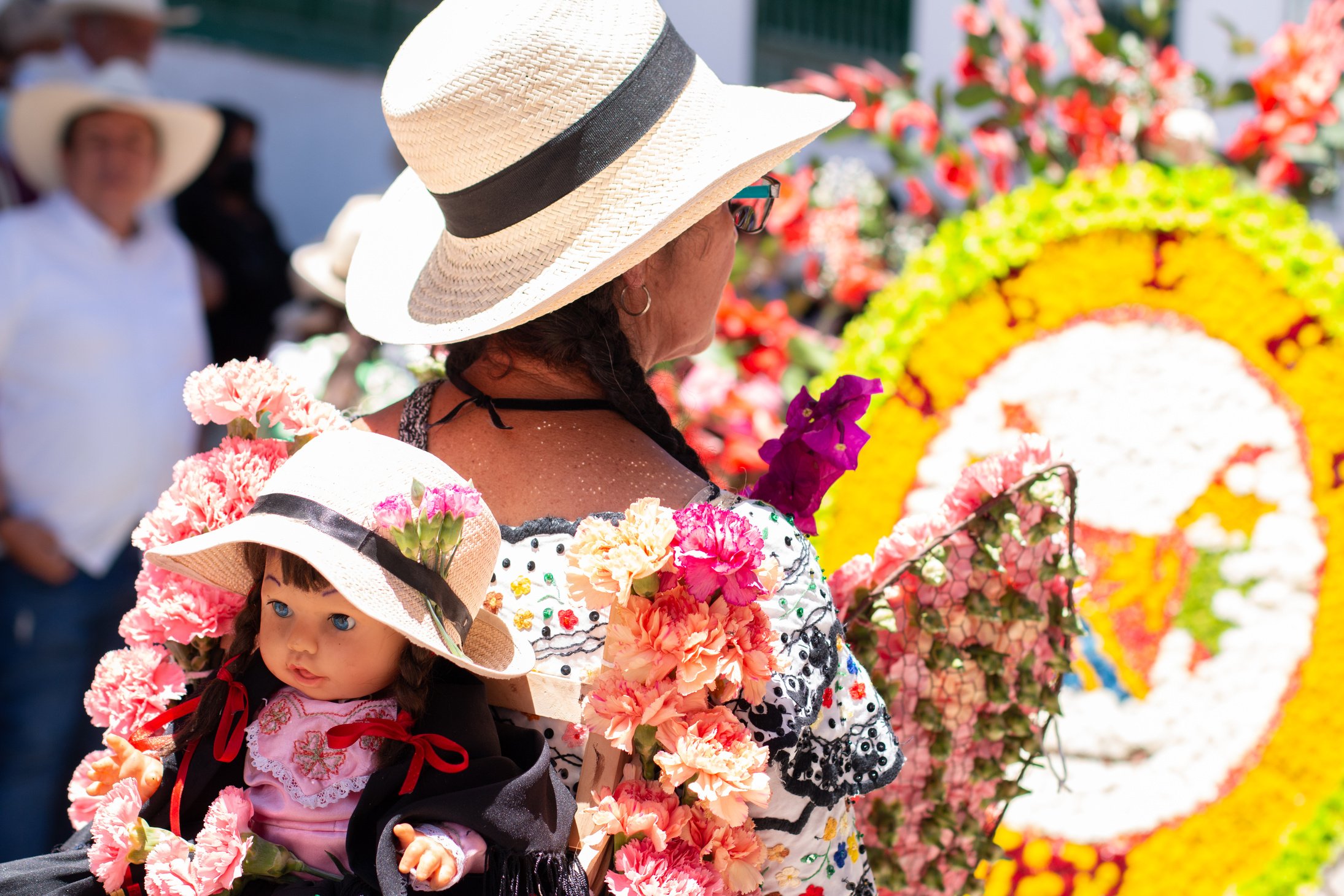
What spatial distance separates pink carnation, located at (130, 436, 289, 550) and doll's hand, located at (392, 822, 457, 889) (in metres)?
0.43

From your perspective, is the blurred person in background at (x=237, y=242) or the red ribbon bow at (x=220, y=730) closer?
the red ribbon bow at (x=220, y=730)

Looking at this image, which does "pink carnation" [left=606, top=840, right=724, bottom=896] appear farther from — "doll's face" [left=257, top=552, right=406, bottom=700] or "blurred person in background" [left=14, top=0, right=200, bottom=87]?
"blurred person in background" [left=14, top=0, right=200, bottom=87]

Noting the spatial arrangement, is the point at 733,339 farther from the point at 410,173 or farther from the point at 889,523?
the point at 410,173

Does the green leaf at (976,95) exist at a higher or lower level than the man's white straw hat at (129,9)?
higher

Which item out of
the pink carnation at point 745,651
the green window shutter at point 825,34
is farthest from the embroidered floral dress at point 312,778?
the green window shutter at point 825,34

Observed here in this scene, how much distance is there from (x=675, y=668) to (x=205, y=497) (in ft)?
1.83

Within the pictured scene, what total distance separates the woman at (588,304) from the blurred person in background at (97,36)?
9.11 ft

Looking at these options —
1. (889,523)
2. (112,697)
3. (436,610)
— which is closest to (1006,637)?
(889,523)

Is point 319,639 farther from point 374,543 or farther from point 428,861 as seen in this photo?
point 428,861

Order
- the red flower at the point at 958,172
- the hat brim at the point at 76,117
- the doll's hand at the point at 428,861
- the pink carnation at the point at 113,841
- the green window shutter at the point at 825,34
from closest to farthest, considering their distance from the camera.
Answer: the doll's hand at the point at 428,861, the pink carnation at the point at 113,841, the red flower at the point at 958,172, the hat brim at the point at 76,117, the green window shutter at the point at 825,34

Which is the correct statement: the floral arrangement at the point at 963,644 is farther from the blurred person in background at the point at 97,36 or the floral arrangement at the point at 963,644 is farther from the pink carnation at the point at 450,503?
the blurred person in background at the point at 97,36

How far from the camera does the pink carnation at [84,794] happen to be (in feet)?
4.47

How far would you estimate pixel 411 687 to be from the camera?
1248 mm

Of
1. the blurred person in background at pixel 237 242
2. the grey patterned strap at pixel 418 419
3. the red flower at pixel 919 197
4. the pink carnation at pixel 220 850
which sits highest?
the grey patterned strap at pixel 418 419
